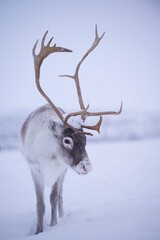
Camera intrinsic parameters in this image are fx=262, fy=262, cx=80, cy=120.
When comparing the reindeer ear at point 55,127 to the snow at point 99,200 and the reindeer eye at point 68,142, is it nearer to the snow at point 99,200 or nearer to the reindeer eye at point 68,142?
the reindeer eye at point 68,142

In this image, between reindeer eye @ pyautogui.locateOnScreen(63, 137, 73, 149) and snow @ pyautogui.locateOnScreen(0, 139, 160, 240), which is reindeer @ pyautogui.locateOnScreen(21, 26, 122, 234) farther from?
snow @ pyautogui.locateOnScreen(0, 139, 160, 240)

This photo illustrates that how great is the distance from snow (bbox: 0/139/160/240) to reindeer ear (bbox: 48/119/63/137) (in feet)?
3.47

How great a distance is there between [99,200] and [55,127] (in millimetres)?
2155

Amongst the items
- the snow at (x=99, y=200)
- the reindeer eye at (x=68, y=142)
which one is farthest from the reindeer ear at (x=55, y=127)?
the snow at (x=99, y=200)

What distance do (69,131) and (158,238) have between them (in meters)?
1.50

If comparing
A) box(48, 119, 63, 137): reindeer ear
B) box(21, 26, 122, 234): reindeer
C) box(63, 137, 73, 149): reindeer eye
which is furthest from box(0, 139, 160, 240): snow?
box(48, 119, 63, 137): reindeer ear

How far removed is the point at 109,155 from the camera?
410 inches

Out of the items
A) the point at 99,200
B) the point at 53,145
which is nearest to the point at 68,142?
the point at 53,145

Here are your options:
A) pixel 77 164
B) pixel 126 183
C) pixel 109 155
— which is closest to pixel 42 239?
pixel 77 164

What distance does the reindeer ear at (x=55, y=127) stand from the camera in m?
3.24

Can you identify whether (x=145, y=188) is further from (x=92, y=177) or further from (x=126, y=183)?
(x=92, y=177)

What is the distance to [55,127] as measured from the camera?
327 cm

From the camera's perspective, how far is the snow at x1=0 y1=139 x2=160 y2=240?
97.0 inches

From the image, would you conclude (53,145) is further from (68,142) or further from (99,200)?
(99,200)
